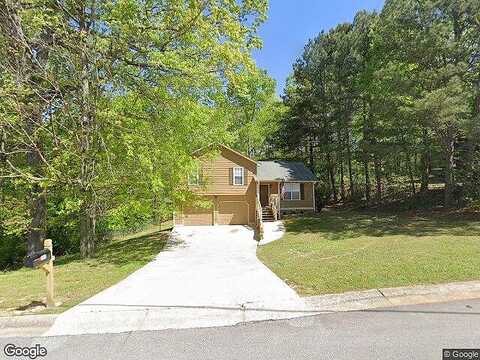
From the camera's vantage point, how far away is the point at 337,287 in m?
7.05

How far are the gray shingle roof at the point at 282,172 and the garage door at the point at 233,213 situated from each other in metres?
2.68

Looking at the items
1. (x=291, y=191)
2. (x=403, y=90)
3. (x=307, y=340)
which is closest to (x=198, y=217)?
(x=291, y=191)

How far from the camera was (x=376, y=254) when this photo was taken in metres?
10.2

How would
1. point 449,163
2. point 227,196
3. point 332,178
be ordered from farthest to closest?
point 332,178, point 227,196, point 449,163

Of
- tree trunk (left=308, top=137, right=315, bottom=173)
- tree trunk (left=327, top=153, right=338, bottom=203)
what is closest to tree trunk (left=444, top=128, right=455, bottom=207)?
tree trunk (left=327, top=153, right=338, bottom=203)

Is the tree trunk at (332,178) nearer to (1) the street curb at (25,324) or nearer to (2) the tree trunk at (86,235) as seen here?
(2) the tree trunk at (86,235)

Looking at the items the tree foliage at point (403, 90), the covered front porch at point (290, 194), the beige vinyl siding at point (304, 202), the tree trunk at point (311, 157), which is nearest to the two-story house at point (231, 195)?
the covered front porch at point (290, 194)

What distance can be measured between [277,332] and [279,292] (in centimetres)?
212

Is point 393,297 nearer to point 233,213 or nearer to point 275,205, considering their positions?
point 275,205

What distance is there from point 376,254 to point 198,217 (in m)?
16.0

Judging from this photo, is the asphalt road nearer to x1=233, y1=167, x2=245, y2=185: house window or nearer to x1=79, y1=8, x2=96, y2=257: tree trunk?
x1=79, y1=8, x2=96, y2=257: tree trunk

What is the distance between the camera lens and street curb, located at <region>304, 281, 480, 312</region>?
5.93m

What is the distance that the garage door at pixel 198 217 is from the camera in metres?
24.7

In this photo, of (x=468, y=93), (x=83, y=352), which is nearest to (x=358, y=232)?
(x=468, y=93)
